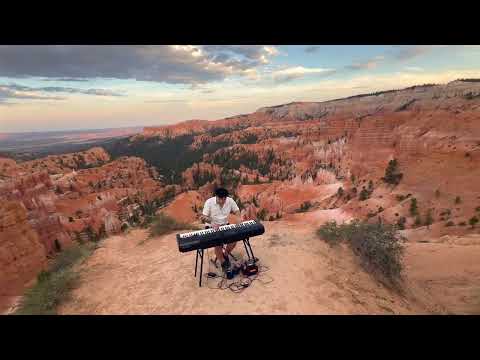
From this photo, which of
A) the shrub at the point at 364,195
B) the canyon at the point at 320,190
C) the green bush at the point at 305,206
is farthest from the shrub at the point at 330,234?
the green bush at the point at 305,206

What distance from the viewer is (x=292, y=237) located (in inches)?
271

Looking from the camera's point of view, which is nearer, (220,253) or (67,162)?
(220,253)

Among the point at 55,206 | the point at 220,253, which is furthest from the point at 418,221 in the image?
the point at 55,206

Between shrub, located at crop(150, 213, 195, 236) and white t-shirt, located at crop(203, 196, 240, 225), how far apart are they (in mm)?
4297

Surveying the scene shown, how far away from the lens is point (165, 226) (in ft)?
27.8

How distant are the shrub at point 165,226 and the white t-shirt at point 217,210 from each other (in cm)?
→ 430

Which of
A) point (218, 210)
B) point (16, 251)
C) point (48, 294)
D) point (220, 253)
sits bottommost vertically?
point (16, 251)

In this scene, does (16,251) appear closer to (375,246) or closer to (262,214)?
(375,246)

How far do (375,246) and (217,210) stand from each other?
147 inches

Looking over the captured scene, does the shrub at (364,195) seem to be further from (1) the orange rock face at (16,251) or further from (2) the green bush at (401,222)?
(1) the orange rock face at (16,251)

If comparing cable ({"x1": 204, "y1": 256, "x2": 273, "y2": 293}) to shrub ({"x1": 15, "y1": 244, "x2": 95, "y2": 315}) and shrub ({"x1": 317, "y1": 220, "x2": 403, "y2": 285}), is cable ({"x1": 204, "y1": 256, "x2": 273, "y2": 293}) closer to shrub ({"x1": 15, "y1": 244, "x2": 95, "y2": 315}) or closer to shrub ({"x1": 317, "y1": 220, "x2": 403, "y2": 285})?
shrub ({"x1": 317, "y1": 220, "x2": 403, "y2": 285})

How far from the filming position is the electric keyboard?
13.5 ft

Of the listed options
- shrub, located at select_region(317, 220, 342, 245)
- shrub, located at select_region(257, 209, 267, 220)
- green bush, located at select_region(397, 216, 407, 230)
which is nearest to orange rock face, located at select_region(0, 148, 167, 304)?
shrub, located at select_region(317, 220, 342, 245)

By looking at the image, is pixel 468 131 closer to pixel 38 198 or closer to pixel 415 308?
pixel 415 308
